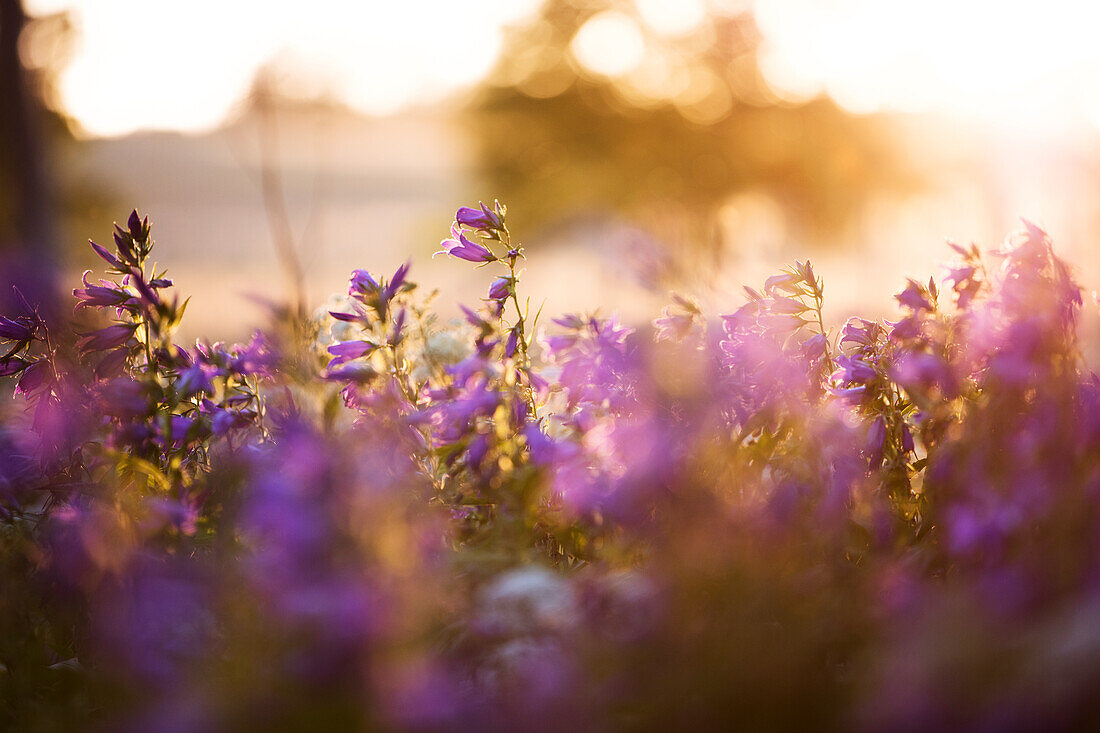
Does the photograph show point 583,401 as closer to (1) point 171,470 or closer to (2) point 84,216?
(1) point 171,470

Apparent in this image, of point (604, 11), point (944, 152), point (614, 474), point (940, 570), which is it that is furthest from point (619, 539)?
point (944, 152)

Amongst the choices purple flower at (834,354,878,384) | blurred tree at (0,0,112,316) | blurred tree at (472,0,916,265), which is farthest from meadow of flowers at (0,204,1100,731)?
blurred tree at (472,0,916,265)

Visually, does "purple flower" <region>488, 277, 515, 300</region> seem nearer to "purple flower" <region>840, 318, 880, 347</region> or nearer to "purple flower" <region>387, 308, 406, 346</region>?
"purple flower" <region>387, 308, 406, 346</region>

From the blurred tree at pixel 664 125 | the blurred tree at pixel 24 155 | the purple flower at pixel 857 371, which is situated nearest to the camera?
the purple flower at pixel 857 371

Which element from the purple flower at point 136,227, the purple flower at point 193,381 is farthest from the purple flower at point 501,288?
the purple flower at point 136,227

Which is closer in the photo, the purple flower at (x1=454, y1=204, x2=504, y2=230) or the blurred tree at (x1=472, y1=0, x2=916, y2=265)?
the purple flower at (x1=454, y1=204, x2=504, y2=230)

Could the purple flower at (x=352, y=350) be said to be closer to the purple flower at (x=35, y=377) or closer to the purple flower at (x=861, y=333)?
the purple flower at (x=35, y=377)
